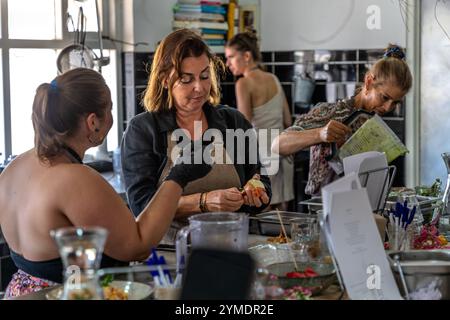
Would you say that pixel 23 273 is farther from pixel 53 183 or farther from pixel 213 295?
pixel 213 295

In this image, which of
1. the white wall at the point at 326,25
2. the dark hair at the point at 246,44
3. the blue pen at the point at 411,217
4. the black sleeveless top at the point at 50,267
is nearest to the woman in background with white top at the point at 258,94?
the dark hair at the point at 246,44

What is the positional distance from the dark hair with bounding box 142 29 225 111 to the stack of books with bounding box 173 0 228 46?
2.59 metres

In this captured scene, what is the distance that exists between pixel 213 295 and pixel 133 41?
4.14m

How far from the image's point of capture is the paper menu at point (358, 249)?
201cm

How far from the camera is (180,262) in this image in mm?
2074

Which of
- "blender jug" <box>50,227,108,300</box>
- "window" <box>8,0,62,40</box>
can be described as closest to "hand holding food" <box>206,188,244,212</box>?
"blender jug" <box>50,227,108,300</box>

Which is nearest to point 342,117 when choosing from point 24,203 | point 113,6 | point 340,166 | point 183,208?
point 340,166

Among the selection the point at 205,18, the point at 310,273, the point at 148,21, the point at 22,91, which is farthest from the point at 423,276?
the point at 205,18

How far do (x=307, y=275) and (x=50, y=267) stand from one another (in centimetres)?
75

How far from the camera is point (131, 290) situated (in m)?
2.07

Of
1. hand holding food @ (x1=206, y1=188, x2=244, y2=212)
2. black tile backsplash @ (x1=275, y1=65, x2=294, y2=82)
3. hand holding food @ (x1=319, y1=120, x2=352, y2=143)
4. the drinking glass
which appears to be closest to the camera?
the drinking glass

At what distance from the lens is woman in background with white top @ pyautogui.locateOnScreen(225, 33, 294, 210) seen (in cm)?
557

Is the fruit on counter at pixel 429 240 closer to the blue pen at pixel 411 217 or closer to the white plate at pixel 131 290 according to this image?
the blue pen at pixel 411 217

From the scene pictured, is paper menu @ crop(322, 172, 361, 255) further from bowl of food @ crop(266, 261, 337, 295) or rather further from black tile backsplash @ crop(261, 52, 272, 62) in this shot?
black tile backsplash @ crop(261, 52, 272, 62)
